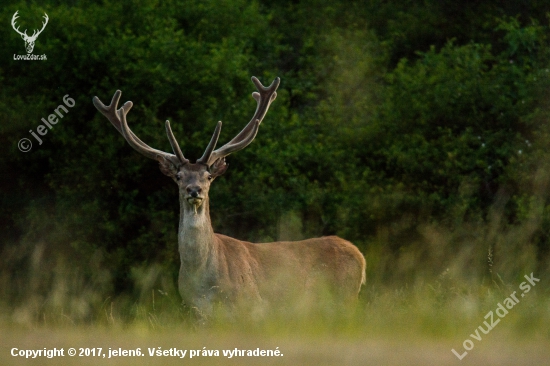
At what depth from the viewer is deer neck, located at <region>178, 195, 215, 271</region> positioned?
857 centimetres

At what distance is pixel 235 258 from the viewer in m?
9.05

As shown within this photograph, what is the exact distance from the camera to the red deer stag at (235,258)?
28.1 feet

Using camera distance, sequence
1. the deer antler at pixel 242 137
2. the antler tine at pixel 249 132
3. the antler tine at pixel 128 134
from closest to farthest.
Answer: the deer antler at pixel 242 137 < the antler tine at pixel 128 134 < the antler tine at pixel 249 132

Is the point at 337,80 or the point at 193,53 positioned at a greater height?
the point at 337,80

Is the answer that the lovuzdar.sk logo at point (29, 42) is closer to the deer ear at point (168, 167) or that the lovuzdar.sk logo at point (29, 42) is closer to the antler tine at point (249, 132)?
the antler tine at point (249, 132)

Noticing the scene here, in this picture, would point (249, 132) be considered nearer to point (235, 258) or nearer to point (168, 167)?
point (168, 167)

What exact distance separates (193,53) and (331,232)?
2.95 metres

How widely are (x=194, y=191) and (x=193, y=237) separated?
0.44 m

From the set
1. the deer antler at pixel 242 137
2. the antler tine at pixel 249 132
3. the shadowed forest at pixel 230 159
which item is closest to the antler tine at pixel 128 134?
the deer antler at pixel 242 137

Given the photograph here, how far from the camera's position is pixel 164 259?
12.3m

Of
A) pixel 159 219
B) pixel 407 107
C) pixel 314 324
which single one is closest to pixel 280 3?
pixel 407 107

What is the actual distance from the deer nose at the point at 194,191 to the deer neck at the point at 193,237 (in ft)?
0.50

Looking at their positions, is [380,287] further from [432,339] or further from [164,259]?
[432,339]

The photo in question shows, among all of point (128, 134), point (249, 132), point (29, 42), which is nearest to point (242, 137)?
point (249, 132)
